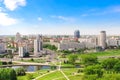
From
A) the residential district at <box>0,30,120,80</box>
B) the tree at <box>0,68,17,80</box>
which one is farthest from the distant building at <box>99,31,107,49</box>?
the tree at <box>0,68,17,80</box>

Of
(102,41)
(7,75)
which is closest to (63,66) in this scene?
(7,75)

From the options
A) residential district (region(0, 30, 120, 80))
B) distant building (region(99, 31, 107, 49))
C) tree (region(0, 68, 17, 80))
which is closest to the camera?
tree (region(0, 68, 17, 80))

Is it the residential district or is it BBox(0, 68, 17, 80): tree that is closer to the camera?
BBox(0, 68, 17, 80): tree

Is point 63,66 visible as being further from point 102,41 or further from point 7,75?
point 102,41

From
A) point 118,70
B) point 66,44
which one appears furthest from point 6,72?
point 66,44

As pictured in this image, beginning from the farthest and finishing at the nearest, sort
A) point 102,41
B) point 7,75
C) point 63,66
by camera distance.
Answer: point 102,41
point 63,66
point 7,75

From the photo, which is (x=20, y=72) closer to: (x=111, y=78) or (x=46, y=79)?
(x=46, y=79)

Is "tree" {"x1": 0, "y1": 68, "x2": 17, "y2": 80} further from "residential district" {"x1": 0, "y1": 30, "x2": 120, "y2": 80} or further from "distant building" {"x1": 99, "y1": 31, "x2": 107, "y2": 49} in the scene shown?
"distant building" {"x1": 99, "y1": 31, "x2": 107, "y2": 49}

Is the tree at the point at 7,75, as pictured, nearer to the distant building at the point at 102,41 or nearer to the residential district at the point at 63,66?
the residential district at the point at 63,66

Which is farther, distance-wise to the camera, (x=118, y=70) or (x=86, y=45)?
(x=86, y=45)

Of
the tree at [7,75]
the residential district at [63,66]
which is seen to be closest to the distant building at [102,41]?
the residential district at [63,66]

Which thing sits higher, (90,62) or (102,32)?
(102,32)
